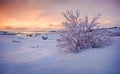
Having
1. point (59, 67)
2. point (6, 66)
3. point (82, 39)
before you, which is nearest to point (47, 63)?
point (59, 67)

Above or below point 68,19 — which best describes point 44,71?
below

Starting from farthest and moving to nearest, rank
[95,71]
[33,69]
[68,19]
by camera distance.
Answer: [68,19], [33,69], [95,71]

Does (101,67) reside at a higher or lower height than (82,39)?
lower

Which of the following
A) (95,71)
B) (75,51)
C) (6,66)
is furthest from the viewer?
(75,51)

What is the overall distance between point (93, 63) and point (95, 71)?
0.62m

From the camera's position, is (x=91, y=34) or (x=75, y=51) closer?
(x=75, y=51)

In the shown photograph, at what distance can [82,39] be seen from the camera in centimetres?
630

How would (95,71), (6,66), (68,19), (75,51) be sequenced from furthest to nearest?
(68,19) → (75,51) → (6,66) → (95,71)

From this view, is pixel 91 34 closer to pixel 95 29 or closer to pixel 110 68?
pixel 95 29

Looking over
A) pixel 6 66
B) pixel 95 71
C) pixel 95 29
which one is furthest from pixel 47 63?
pixel 95 29

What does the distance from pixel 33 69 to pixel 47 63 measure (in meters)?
0.62

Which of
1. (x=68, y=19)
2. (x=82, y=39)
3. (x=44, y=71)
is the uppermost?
(x=68, y=19)

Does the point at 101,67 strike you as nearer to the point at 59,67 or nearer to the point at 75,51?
the point at 59,67

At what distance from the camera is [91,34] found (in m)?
6.40
